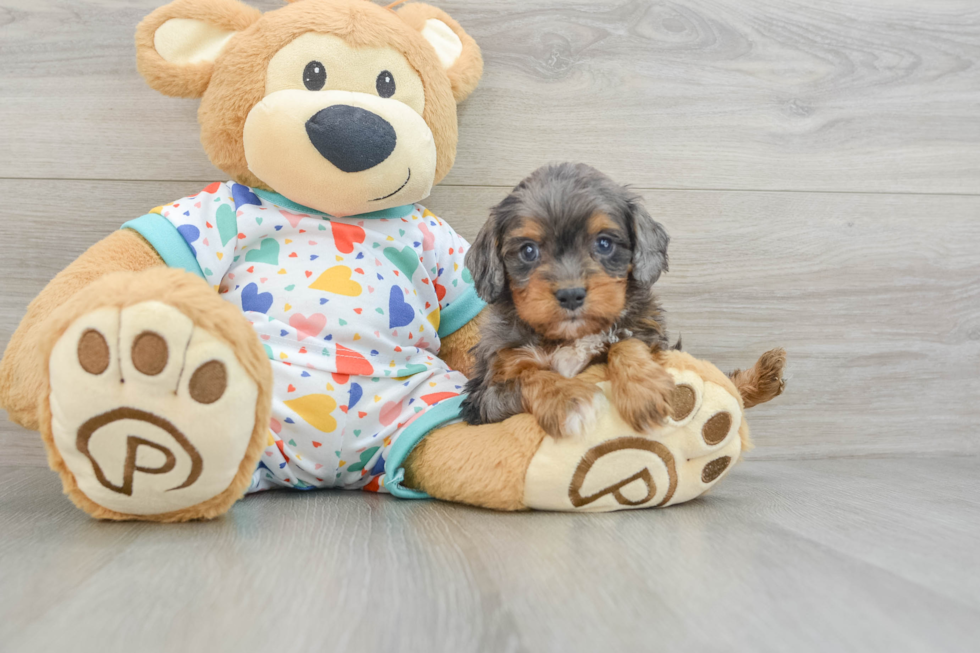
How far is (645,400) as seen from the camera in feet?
4.50

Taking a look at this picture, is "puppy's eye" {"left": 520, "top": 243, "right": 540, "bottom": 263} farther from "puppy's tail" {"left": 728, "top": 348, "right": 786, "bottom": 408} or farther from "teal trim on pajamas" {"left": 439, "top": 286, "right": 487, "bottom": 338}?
"puppy's tail" {"left": 728, "top": 348, "right": 786, "bottom": 408}

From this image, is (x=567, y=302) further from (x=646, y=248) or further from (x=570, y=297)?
(x=646, y=248)

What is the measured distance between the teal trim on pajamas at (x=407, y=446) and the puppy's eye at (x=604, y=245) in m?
0.50

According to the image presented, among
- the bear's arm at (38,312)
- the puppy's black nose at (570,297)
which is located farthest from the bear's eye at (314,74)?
the puppy's black nose at (570,297)

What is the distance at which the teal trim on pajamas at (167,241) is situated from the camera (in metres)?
1.63

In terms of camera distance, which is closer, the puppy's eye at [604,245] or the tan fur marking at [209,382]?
the tan fur marking at [209,382]

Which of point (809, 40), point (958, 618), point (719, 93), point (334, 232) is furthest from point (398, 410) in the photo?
point (809, 40)

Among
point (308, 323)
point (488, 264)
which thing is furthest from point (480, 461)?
point (308, 323)

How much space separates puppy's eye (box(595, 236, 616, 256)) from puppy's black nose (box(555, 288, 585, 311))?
15 centimetres

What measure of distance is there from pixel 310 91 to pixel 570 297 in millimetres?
797

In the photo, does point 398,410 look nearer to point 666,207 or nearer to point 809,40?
point 666,207

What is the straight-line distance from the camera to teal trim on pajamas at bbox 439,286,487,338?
1945 mm

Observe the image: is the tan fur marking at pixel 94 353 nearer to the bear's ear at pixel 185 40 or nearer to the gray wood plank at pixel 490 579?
the gray wood plank at pixel 490 579

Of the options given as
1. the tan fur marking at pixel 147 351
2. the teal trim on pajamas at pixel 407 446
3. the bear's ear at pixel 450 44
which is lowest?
the teal trim on pajamas at pixel 407 446
